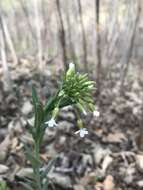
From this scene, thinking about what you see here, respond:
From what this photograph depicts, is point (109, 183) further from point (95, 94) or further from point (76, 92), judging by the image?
point (95, 94)

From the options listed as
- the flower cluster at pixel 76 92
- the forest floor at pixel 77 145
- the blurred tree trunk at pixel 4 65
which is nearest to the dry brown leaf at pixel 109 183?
the forest floor at pixel 77 145

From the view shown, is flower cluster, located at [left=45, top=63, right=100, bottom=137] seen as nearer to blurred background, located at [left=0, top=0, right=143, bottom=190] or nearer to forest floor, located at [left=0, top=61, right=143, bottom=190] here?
forest floor, located at [left=0, top=61, right=143, bottom=190]

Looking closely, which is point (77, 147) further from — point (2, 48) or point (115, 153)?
point (2, 48)

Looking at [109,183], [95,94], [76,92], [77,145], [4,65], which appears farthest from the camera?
[95,94]

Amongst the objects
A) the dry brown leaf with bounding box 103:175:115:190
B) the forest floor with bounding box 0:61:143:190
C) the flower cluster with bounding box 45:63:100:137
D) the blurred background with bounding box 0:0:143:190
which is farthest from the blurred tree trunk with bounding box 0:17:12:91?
the flower cluster with bounding box 45:63:100:137

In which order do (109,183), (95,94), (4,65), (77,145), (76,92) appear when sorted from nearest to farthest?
(76,92) → (109,183) → (77,145) → (4,65) → (95,94)

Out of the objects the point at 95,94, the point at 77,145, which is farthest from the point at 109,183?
the point at 95,94

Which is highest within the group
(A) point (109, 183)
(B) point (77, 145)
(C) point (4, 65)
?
(C) point (4, 65)

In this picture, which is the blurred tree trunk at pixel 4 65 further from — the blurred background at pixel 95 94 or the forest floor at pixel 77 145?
the forest floor at pixel 77 145

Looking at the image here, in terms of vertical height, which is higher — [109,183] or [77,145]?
[77,145]
